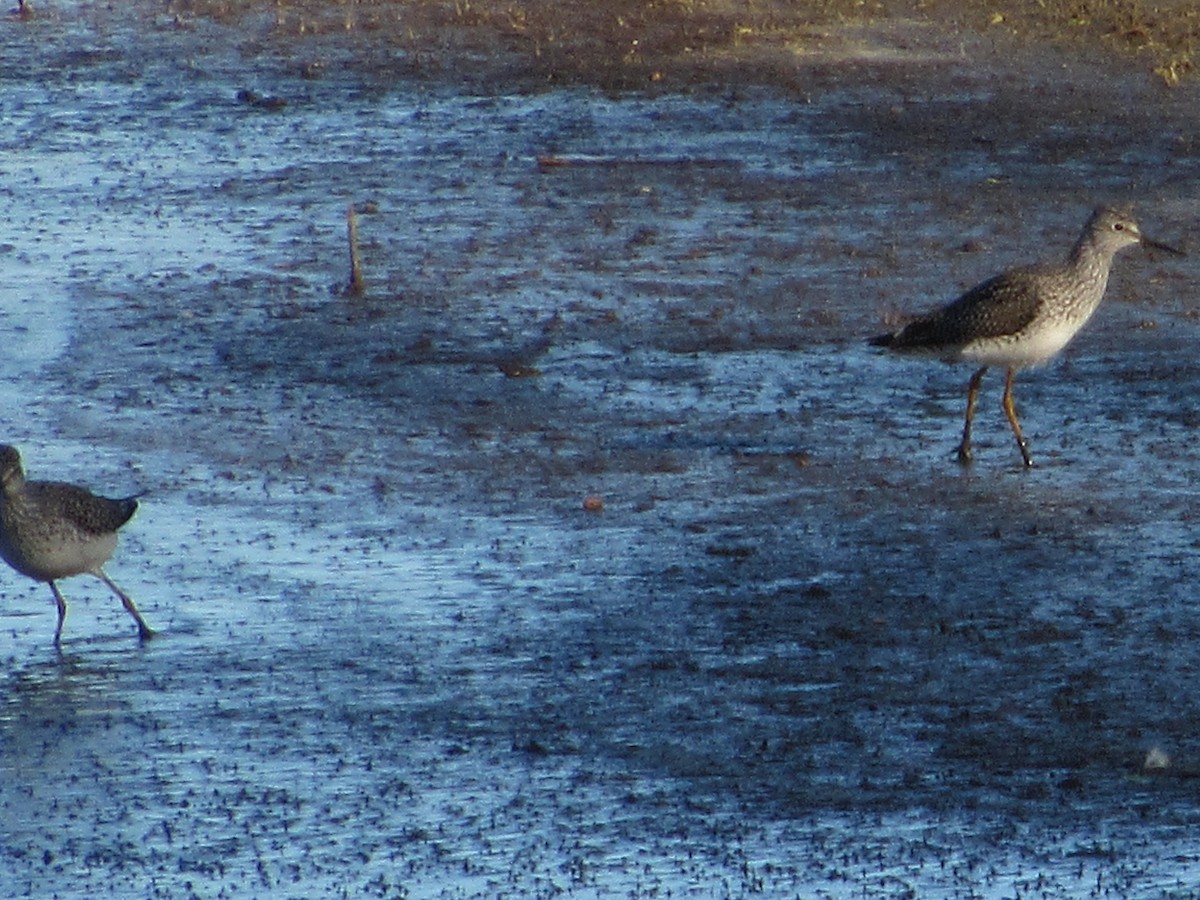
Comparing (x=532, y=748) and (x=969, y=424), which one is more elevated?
(x=532, y=748)

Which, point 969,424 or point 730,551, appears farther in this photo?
point 969,424

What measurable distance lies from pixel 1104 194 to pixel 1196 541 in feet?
20.8

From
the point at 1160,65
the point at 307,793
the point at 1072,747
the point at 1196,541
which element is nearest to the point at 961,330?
the point at 1196,541

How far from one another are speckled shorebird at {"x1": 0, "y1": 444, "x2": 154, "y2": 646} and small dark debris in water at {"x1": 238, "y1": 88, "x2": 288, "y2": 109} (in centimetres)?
1032

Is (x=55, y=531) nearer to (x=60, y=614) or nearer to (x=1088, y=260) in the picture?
(x=60, y=614)

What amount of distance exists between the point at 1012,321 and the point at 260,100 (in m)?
9.61

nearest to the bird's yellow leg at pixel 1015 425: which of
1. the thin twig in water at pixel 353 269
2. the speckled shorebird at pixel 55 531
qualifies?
the speckled shorebird at pixel 55 531

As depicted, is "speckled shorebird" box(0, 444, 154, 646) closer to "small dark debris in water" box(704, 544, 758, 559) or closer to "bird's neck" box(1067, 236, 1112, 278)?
"small dark debris in water" box(704, 544, 758, 559)

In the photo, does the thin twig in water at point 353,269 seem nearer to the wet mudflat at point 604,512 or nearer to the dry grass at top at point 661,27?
the wet mudflat at point 604,512

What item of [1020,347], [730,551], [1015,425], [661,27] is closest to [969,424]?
[1015,425]

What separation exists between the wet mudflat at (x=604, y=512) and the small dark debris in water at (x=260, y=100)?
857 mm

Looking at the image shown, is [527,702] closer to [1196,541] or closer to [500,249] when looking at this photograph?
[1196,541]

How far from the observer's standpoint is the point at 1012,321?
1098cm

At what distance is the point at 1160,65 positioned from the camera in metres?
18.5
